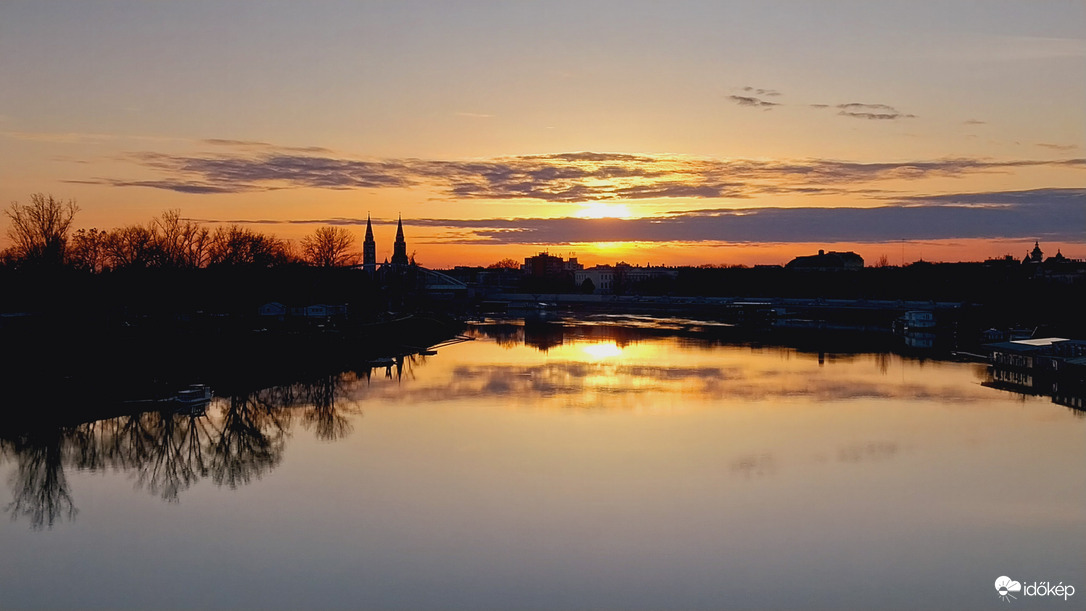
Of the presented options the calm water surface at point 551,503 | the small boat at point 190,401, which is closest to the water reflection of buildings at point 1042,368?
the calm water surface at point 551,503

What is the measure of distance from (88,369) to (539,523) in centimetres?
1558

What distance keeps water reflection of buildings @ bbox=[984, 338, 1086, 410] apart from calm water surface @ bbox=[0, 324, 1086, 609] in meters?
3.09

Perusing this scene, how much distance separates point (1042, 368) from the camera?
27219 millimetres

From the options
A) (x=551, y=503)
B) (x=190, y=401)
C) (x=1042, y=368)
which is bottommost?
(x=551, y=503)

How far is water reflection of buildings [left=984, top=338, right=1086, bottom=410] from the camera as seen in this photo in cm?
2423

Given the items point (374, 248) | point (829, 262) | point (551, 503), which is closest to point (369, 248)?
point (374, 248)

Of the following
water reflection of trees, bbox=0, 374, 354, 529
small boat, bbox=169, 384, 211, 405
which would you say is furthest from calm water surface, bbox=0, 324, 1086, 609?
small boat, bbox=169, 384, 211, 405

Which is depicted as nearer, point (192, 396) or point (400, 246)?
point (192, 396)

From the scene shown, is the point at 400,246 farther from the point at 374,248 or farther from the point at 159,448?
the point at 159,448

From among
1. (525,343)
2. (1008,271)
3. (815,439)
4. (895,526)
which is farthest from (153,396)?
(1008,271)

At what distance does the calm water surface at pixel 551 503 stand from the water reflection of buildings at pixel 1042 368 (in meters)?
3.09

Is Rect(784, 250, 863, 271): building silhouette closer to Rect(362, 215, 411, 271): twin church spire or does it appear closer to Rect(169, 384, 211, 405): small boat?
Rect(362, 215, 411, 271): twin church spire

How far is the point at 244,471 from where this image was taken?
50.5ft

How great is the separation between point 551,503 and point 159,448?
7.85 m
